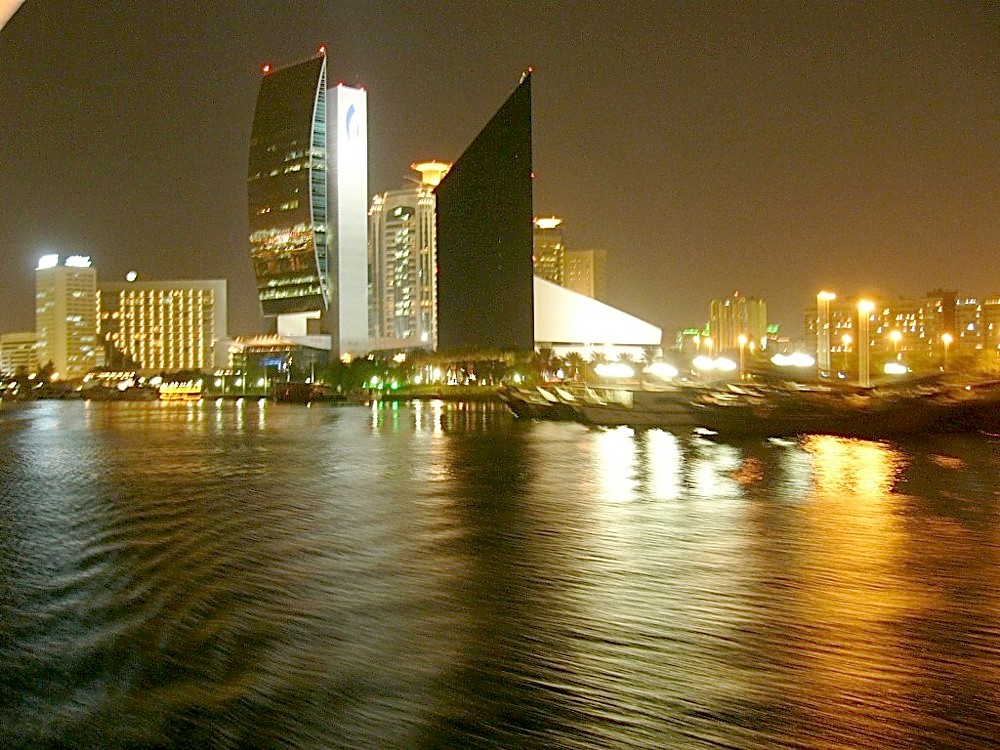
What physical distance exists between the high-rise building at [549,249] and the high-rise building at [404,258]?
19.6 meters

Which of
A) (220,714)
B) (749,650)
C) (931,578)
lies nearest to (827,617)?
(749,650)

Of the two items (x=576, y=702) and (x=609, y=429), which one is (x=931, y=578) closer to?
(x=576, y=702)

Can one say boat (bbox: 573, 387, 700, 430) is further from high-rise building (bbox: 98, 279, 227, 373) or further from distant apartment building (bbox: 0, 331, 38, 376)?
distant apartment building (bbox: 0, 331, 38, 376)

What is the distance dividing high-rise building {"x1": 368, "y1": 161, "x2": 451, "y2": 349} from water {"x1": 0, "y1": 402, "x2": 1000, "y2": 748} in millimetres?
86514

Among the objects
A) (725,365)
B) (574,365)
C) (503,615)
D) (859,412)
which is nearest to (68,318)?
(574,365)

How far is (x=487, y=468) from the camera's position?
36.7ft

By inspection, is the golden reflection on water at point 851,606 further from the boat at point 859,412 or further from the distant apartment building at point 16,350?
the distant apartment building at point 16,350

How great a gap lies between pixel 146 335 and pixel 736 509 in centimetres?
10331

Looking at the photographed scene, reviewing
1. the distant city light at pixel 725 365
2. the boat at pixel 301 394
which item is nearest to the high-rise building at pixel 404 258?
the boat at pixel 301 394

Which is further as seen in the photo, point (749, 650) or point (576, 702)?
point (749, 650)

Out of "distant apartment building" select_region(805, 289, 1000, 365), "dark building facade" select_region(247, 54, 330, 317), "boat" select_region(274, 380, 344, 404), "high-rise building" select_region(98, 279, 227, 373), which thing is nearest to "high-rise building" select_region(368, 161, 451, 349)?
"high-rise building" select_region(98, 279, 227, 373)

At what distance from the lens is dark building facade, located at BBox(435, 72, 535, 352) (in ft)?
157

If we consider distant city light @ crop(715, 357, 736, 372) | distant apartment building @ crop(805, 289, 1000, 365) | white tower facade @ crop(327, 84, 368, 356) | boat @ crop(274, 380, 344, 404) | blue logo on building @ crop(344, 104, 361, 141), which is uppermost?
blue logo on building @ crop(344, 104, 361, 141)

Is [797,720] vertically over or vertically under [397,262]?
under
